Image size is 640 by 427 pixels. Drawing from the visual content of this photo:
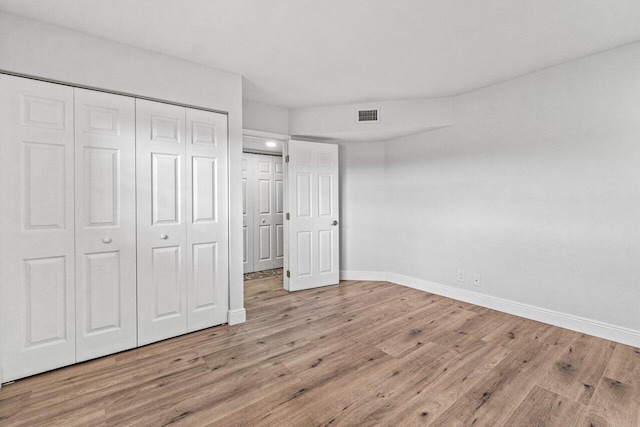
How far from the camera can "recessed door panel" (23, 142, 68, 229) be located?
2062 millimetres

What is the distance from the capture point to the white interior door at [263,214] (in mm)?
5492

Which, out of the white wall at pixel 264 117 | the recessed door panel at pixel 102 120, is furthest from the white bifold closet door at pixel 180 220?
the white wall at pixel 264 117

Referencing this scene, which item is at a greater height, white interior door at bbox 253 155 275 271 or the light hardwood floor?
white interior door at bbox 253 155 275 271

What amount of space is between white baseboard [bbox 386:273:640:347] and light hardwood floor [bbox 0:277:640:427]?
0.11 m

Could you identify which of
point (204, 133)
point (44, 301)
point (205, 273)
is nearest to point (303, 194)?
point (204, 133)

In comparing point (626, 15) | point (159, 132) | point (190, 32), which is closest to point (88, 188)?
point (159, 132)

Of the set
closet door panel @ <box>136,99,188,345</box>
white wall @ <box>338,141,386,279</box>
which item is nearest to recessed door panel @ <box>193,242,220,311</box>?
closet door panel @ <box>136,99,188,345</box>

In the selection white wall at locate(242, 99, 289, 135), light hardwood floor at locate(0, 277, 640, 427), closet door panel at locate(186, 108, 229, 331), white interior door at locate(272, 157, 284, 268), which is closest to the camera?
light hardwood floor at locate(0, 277, 640, 427)

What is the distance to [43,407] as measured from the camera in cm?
175

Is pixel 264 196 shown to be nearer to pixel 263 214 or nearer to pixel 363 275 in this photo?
pixel 263 214

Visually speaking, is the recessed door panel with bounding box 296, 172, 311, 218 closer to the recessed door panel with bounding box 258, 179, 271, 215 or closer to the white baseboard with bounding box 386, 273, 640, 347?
the recessed door panel with bounding box 258, 179, 271, 215

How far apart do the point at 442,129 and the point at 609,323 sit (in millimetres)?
2635

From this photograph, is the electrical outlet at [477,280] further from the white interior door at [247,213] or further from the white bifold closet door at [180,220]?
the white interior door at [247,213]

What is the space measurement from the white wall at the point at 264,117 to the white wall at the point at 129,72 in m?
0.78
